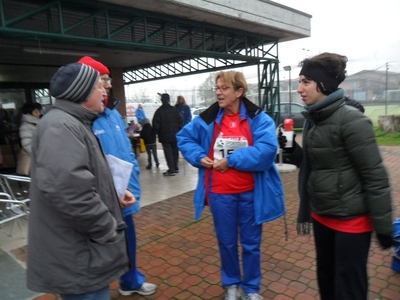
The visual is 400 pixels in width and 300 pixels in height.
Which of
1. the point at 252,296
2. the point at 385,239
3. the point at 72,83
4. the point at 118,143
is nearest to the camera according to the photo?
the point at 72,83

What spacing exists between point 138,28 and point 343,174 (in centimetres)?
657

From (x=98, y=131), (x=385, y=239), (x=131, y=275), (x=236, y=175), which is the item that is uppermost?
(x=98, y=131)

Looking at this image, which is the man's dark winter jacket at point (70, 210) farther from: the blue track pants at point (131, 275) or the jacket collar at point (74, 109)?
the blue track pants at point (131, 275)

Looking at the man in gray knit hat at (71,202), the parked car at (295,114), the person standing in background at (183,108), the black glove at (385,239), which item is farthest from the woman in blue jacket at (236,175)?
the parked car at (295,114)

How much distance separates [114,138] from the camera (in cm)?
226

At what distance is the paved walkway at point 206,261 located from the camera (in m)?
2.66

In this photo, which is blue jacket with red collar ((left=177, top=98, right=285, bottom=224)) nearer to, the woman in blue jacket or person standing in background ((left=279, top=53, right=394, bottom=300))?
the woman in blue jacket

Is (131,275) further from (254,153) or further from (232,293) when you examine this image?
(254,153)

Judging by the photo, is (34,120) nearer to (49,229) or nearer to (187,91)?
(49,229)

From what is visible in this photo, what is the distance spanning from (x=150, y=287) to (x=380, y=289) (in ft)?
6.57

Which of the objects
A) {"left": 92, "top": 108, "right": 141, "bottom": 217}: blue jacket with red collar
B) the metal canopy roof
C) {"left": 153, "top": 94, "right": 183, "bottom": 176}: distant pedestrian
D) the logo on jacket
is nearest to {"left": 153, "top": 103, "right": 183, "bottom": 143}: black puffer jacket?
{"left": 153, "top": 94, "right": 183, "bottom": 176}: distant pedestrian

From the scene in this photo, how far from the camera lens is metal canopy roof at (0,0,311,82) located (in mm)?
4922

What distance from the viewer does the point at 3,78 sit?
8727 millimetres

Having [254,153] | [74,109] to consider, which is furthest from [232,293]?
[74,109]
